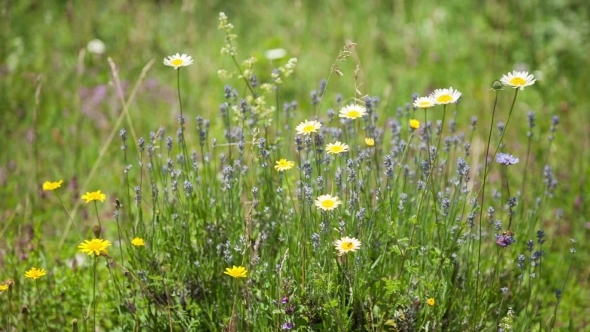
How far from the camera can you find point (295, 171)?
151 inches

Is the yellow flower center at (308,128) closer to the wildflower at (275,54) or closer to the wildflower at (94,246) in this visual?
the wildflower at (94,246)

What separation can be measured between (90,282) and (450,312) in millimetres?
1469

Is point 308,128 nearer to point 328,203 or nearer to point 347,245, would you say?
point 328,203

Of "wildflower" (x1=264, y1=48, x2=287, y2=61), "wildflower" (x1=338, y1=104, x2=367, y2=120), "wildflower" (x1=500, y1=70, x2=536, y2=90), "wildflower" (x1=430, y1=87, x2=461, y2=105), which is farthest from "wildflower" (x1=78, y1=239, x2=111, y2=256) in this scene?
"wildflower" (x1=264, y1=48, x2=287, y2=61)

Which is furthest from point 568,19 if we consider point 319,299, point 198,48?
point 319,299

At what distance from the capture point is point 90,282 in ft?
9.21

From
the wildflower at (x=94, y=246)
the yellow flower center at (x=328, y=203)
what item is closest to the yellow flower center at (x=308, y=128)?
the yellow flower center at (x=328, y=203)

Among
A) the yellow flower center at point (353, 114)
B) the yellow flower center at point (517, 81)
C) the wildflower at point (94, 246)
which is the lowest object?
the wildflower at point (94, 246)

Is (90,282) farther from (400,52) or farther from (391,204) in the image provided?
(400,52)

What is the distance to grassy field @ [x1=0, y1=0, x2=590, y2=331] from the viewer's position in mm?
2322

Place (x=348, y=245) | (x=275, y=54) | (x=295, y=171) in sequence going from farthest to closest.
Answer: (x=275, y=54) → (x=295, y=171) → (x=348, y=245)

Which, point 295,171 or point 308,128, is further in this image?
point 295,171

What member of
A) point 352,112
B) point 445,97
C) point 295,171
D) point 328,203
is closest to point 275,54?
point 295,171

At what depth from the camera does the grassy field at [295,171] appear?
7.62 feet
